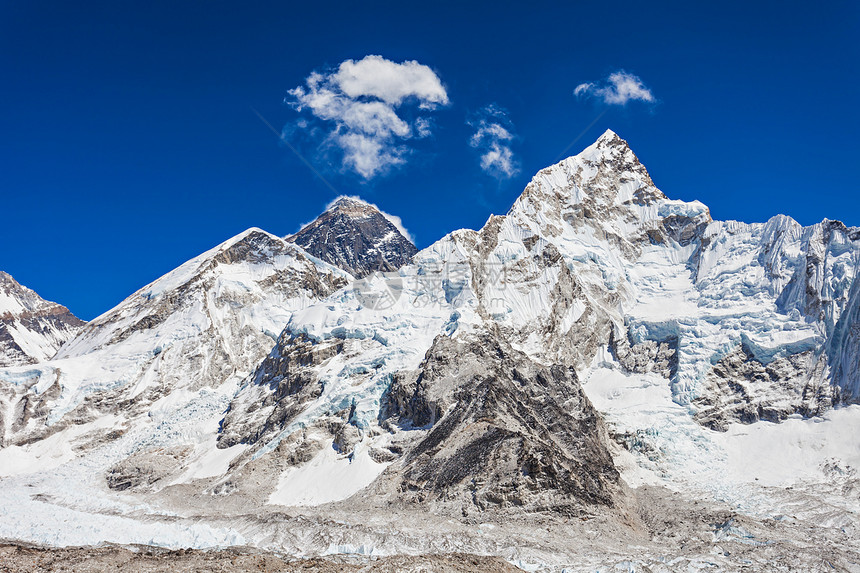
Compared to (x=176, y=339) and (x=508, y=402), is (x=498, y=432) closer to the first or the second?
(x=508, y=402)

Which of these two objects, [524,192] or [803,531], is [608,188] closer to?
[524,192]

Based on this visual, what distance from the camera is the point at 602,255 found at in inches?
5984

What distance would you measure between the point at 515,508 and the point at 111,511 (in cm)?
5287

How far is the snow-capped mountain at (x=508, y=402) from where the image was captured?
2800 inches

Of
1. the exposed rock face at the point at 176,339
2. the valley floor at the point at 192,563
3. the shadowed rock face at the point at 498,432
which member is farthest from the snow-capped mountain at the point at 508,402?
the valley floor at the point at 192,563

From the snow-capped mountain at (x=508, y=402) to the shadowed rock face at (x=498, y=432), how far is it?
1.18 ft

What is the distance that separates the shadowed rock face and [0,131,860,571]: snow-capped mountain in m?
0.36

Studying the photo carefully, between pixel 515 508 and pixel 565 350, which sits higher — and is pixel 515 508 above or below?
below

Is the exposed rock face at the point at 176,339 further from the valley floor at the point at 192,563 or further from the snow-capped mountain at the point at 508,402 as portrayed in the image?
the valley floor at the point at 192,563

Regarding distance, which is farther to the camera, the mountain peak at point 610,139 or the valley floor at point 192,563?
the mountain peak at point 610,139

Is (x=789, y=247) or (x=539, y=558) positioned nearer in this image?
(x=539, y=558)

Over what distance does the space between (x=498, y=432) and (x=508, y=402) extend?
1219 centimetres

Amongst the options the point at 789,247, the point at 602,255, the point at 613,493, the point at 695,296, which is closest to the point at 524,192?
the point at 602,255

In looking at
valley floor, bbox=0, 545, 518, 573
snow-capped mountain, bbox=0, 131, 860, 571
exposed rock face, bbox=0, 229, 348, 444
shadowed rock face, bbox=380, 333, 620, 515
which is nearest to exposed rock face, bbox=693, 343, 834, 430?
snow-capped mountain, bbox=0, 131, 860, 571
